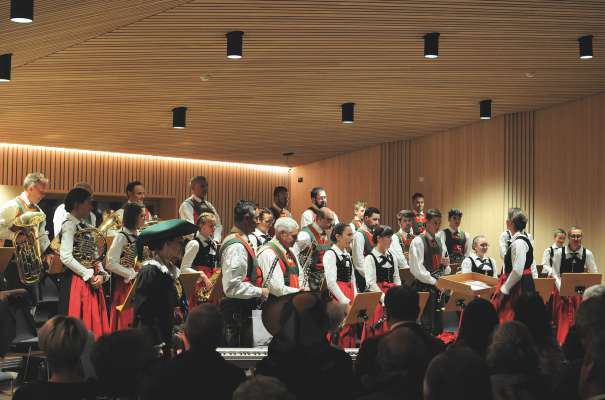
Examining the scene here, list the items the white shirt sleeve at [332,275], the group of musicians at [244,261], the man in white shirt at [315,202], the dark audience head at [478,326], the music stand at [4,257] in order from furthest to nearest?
the man in white shirt at [315,202] → the white shirt sleeve at [332,275] → the music stand at [4,257] → the group of musicians at [244,261] → the dark audience head at [478,326]

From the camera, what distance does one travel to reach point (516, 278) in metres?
9.05

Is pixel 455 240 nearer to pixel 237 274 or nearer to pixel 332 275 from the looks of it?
pixel 332 275

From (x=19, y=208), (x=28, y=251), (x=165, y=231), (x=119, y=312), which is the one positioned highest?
(x=19, y=208)

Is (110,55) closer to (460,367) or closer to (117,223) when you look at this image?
(117,223)

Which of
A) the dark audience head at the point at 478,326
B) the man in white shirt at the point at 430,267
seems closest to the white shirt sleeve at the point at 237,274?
the dark audience head at the point at 478,326

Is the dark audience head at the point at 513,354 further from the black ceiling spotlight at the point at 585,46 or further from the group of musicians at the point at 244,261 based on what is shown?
the black ceiling spotlight at the point at 585,46

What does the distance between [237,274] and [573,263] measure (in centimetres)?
591

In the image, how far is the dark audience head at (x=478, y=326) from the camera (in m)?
4.14

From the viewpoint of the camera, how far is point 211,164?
58.5 ft

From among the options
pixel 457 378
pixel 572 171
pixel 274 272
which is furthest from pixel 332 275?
pixel 457 378

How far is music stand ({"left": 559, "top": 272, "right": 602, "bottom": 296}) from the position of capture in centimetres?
949

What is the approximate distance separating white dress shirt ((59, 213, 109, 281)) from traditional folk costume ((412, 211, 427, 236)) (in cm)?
635

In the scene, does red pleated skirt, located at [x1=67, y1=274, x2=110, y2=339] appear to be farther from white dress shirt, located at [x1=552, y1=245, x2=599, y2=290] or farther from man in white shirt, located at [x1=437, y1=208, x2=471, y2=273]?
white dress shirt, located at [x1=552, y1=245, x2=599, y2=290]

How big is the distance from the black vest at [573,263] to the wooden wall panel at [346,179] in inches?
193
